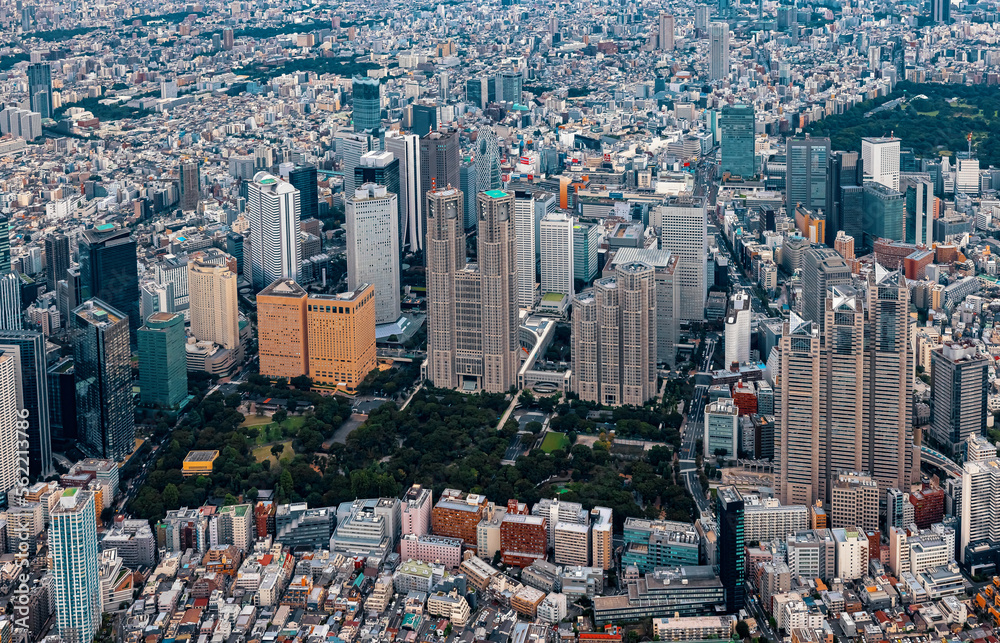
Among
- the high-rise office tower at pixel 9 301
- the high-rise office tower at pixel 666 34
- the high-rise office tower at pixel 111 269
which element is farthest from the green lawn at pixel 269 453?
the high-rise office tower at pixel 666 34

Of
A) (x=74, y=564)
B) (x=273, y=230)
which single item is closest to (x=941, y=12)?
(x=273, y=230)

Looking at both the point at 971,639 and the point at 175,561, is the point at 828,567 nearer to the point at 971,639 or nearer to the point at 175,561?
the point at 971,639

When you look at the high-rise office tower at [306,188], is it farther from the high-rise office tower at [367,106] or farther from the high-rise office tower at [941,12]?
the high-rise office tower at [941,12]

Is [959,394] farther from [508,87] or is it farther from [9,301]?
[508,87]

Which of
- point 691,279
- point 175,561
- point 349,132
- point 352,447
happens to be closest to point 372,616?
point 175,561

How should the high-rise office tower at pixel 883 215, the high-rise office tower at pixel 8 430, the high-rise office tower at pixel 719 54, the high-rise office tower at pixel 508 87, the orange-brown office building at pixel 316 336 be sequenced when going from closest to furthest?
the high-rise office tower at pixel 8 430 < the orange-brown office building at pixel 316 336 < the high-rise office tower at pixel 883 215 < the high-rise office tower at pixel 508 87 < the high-rise office tower at pixel 719 54

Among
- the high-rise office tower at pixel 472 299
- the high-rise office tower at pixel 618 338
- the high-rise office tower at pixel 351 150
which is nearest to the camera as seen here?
the high-rise office tower at pixel 618 338

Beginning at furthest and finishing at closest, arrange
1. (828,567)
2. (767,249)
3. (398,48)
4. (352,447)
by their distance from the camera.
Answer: (398,48) → (767,249) → (352,447) → (828,567)
